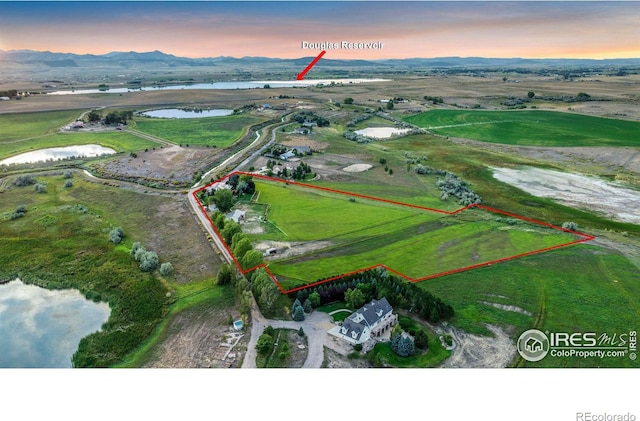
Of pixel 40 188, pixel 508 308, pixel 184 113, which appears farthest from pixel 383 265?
pixel 184 113

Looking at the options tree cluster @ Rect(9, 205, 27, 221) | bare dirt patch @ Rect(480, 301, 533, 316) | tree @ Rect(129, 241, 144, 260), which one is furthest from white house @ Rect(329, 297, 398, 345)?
tree cluster @ Rect(9, 205, 27, 221)

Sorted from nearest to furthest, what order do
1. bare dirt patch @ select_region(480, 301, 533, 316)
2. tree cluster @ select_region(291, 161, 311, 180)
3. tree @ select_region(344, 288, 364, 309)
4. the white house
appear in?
the white house < tree @ select_region(344, 288, 364, 309) < bare dirt patch @ select_region(480, 301, 533, 316) < tree cluster @ select_region(291, 161, 311, 180)

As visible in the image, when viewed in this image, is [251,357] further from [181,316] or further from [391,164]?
[391,164]

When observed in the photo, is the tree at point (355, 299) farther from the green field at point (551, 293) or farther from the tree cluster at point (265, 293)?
the green field at point (551, 293)

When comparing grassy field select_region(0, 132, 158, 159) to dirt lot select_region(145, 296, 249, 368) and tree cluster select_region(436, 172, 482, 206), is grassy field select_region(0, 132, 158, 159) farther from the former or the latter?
dirt lot select_region(145, 296, 249, 368)

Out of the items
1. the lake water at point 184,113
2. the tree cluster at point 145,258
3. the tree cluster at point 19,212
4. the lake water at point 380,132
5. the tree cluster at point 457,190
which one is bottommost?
the tree cluster at point 145,258

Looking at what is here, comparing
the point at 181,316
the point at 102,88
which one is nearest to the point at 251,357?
the point at 181,316

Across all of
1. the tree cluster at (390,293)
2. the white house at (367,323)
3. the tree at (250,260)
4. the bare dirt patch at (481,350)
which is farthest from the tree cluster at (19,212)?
the bare dirt patch at (481,350)
